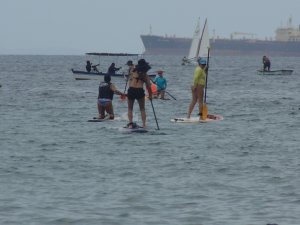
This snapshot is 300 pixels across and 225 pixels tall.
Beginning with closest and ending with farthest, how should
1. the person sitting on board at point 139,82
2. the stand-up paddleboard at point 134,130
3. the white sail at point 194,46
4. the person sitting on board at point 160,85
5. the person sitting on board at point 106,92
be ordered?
the person sitting on board at point 139,82, the stand-up paddleboard at point 134,130, the person sitting on board at point 106,92, the person sitting on board at point 160,85, the white sail at point 194,46

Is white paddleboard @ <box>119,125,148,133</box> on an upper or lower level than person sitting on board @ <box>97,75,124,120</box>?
lower

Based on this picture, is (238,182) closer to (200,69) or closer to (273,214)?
(273,214)

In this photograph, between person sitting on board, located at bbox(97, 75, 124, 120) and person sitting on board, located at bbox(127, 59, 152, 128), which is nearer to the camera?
person sitting on board, located at bbox(127, 59, 152, 128)

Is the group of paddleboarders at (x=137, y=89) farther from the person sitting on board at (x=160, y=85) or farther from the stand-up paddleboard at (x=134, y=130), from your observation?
the person sitting on board at (x=160, y=85)

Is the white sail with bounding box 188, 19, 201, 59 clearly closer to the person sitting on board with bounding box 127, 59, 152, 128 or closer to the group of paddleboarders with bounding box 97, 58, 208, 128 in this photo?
the group of paddleboarders with bounding box 97, 58, 208, 128

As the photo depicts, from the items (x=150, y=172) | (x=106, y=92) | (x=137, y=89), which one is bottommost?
(x=150, y=172)

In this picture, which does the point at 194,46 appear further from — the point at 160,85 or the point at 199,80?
the point at 199,80

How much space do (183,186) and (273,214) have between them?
251 cm

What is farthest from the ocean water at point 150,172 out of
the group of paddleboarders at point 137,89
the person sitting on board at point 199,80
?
the person sitting on board at point 199,80

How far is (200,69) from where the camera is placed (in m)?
26.1

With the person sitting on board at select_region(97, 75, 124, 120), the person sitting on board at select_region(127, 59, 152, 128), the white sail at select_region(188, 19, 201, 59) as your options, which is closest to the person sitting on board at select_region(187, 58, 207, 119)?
the person sitting on board at select_region(97, 75, 124, 120)

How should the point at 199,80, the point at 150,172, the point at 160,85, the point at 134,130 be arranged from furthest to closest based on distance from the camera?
the point at 160,85 < the point at 199,80 < the point at 134,130 < the point at 150,172

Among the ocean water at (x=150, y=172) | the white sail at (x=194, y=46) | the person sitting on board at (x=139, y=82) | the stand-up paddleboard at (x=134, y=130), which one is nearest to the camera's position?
the ocean water at (x=150, y=172)

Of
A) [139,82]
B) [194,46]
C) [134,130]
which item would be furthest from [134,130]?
[194,46]
